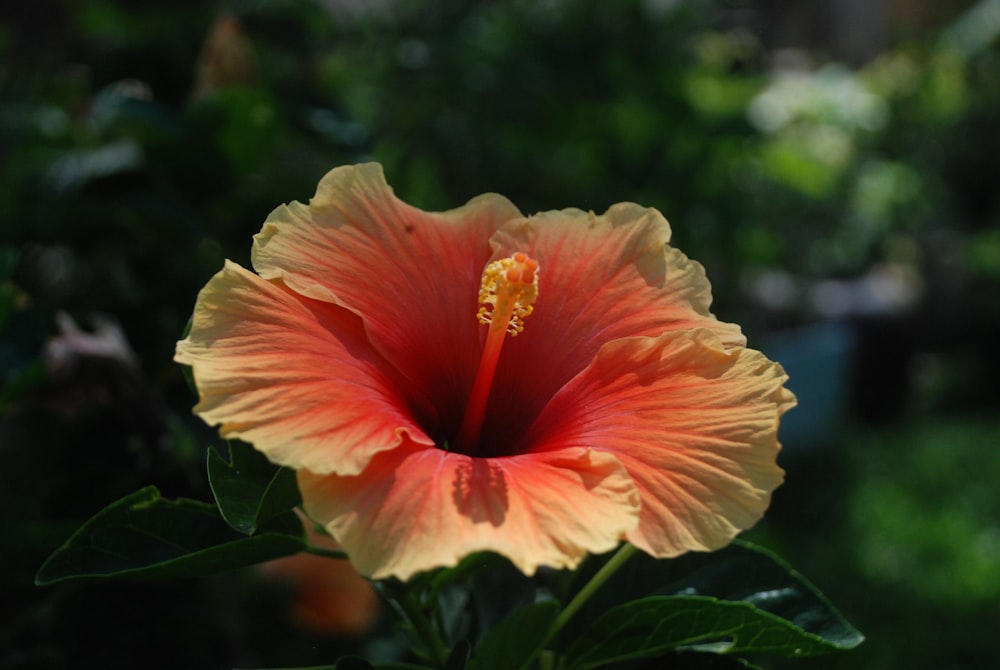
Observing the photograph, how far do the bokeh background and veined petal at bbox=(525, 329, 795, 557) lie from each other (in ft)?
1.63

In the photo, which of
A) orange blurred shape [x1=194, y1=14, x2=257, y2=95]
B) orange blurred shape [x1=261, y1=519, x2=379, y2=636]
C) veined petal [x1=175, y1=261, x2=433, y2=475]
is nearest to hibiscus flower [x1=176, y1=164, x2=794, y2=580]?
veined petal [x1=175, y1=261, x2=433, y2=475]

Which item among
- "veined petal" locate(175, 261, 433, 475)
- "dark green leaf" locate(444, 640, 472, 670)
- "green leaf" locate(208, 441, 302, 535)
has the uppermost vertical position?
"veined petal" locate(175, 261, 433, 475)

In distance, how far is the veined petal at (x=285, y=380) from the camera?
0.57 metres

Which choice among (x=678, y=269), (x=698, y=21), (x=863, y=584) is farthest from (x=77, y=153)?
(x=863, y=584)

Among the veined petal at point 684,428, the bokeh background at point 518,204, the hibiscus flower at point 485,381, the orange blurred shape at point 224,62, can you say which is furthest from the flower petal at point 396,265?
the orange blurred shape at point 224,62

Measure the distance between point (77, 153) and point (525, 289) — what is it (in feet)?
3.33

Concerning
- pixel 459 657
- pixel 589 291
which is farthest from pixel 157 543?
pixel 589 291

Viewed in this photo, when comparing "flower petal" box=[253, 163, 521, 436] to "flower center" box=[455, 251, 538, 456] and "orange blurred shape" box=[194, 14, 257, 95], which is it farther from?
"orange blurred shape" box=[194, 14, 257, 95]

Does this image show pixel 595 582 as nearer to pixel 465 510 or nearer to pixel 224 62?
pixel 465 510

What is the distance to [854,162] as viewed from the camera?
17.9 feet

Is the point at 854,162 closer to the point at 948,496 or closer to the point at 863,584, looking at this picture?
the point at 948,496

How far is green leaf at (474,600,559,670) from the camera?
2.10 ft

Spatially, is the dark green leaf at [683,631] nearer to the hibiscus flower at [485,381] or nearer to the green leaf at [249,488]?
the hibiscus flower at [485,381]

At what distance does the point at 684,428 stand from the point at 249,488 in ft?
0.90
